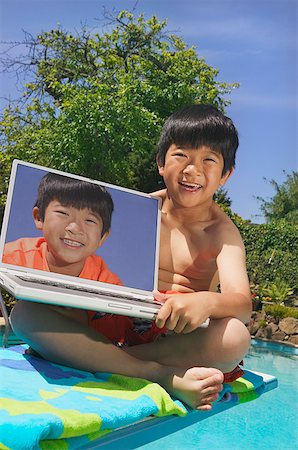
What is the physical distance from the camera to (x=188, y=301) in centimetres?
145

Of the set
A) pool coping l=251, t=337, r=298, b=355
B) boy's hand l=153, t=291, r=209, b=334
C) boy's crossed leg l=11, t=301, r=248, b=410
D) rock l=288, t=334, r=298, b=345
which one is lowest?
pool coping l=251, t=337, r=298, b=355

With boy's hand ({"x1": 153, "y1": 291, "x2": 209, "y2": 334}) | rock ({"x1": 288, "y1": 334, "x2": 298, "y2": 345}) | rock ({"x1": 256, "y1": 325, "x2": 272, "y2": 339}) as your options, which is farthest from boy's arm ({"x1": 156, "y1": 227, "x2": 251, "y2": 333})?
rock ({"x1": 256, "y1": 325, "x2": 272, "y2": 339})

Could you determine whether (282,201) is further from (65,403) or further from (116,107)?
(65,403)

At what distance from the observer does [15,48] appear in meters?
11.1

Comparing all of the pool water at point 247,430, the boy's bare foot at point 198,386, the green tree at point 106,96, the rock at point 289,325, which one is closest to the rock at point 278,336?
the rock at point 289,325

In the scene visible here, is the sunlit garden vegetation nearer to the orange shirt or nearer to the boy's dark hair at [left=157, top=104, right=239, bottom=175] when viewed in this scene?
the boy's dark hair at [left=157, top=104, right=239, bottom=175]

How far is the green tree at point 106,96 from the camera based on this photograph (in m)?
8.87

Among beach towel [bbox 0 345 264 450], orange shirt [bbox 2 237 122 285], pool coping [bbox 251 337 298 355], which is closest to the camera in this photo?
beach towel [bbox 0 345 264 450]

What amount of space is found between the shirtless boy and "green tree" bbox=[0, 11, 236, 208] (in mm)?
6826

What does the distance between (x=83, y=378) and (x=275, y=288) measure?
8.23 metres

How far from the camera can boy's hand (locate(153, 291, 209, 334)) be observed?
142cm

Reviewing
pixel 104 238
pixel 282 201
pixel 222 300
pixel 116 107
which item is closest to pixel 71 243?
pixel 104 238

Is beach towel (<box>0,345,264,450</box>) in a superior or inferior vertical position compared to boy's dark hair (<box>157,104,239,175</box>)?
inferior

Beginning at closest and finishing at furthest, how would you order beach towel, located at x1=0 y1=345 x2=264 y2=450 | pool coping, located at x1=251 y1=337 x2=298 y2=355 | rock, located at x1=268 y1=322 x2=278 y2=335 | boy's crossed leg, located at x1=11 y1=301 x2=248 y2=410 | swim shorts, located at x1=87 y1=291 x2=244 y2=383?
beach towel, located at x1=0 y1=345 x2=264 y2=450, boy's crossed leg, located at x1=11 y1=301 x2=248 y2=410, swim shorts, located at x1=87 y1=291 x2=244 y2=383, pool coping, located at x1=251 y1=337 x2=298 y2=355, rock, located at x1=268 y1=322 x2=278 y2=335
